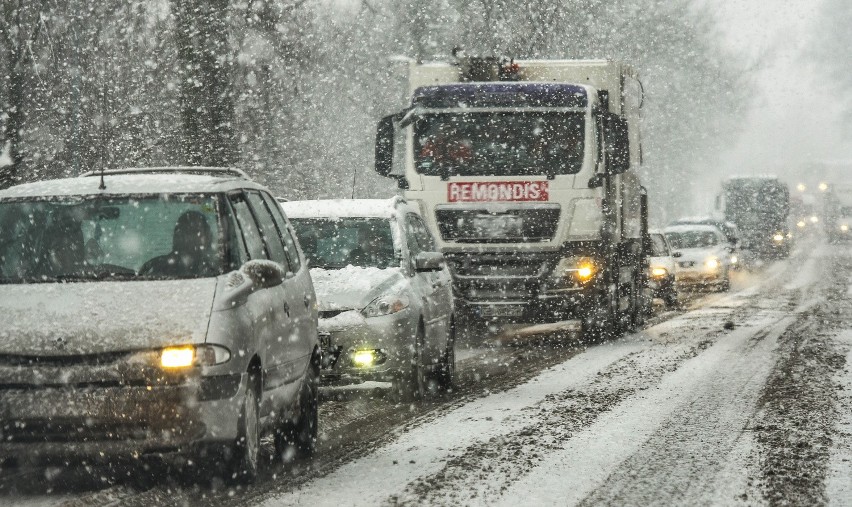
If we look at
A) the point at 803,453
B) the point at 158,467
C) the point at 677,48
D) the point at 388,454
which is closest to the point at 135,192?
the point at 158,467

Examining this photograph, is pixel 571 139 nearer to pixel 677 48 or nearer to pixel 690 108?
pixel 677 48

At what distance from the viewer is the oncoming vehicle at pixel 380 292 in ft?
33.2

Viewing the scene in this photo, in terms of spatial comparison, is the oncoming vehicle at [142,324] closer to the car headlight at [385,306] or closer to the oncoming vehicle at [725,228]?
the car headlight at [385,306]

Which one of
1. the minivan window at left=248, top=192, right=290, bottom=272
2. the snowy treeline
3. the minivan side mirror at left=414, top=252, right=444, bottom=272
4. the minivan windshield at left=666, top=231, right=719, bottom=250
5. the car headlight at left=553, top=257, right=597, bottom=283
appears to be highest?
the snowy treeline

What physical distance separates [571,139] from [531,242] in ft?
4.45

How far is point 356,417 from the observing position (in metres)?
9.81

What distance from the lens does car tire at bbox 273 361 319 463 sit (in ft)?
25.4

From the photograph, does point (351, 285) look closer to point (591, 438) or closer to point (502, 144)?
point (591, 438)

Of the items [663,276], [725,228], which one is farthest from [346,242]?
[725,228]

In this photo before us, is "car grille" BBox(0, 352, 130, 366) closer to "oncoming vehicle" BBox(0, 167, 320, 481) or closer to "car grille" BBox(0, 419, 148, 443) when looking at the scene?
"oncoming vehicle" BBox(0, 167, 320, 481)

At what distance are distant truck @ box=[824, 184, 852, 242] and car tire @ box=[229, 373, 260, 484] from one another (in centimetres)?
7986

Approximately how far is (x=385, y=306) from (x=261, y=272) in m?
3.59

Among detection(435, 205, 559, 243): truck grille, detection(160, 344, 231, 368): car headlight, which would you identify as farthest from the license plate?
detection(160, 344, 231, 368): car headlight

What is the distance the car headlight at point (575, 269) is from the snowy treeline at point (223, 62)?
5.53m
